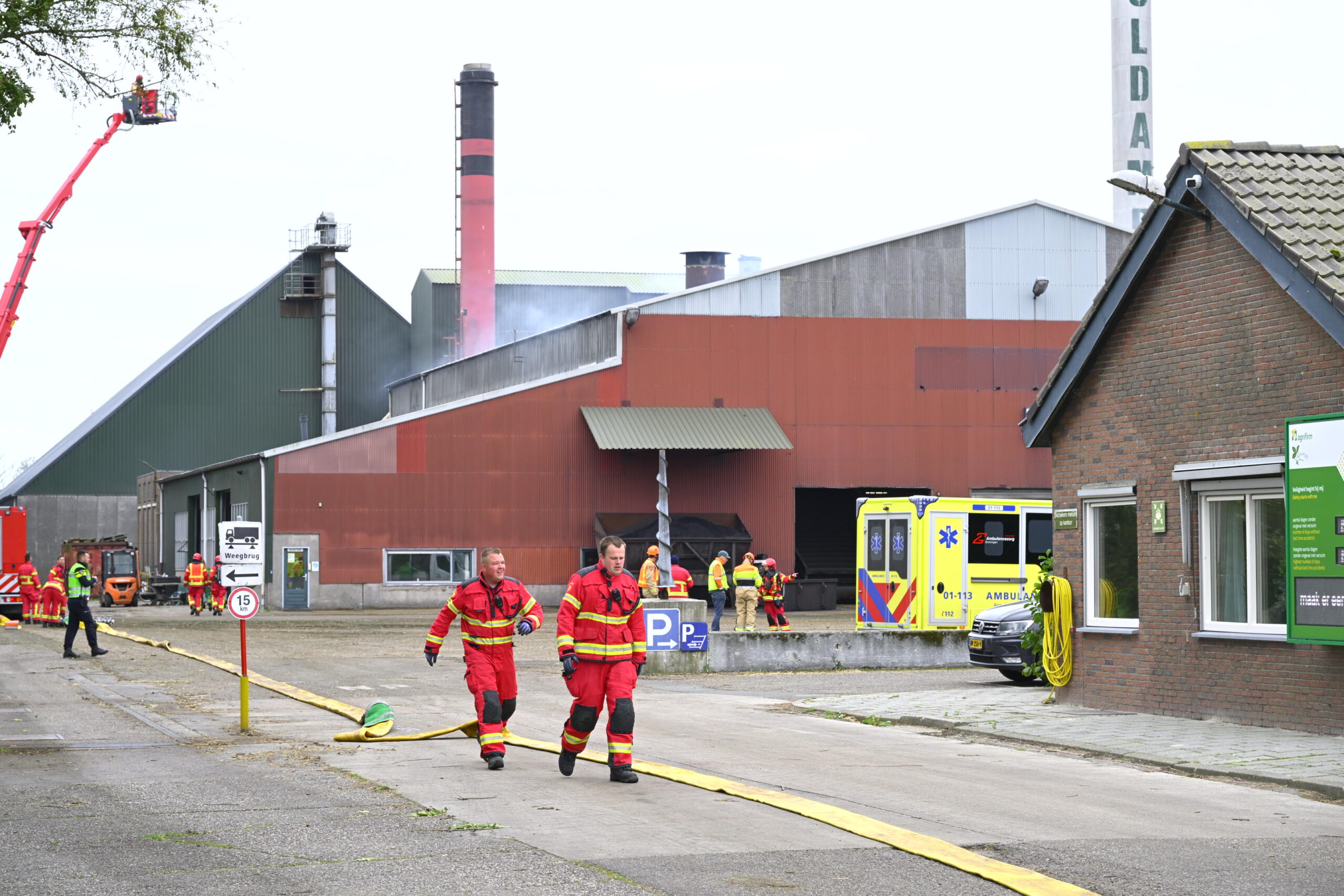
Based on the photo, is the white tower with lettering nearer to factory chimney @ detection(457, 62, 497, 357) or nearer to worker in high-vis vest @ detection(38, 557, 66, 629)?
factory chimney @ detection(457, 62, 497, 357)

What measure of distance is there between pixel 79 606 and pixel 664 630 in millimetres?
9992

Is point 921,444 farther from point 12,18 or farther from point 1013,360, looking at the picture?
point 12,18

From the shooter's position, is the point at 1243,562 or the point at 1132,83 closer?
the point at 1243,562

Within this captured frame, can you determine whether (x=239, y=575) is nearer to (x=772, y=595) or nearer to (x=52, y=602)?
(x=772, y=595)

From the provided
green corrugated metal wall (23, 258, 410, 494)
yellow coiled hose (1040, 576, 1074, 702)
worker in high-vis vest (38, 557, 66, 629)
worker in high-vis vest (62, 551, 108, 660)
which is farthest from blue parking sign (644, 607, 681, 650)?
green corrugated metal wall (23, 258, 410, 494)

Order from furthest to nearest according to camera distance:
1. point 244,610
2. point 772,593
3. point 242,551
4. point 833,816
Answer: point 772,593
point 242,551
point 244,610
point 833,816

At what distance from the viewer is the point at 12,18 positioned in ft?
45.4

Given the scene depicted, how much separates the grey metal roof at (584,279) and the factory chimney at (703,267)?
3.34 meters

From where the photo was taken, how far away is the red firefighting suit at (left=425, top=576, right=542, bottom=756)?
12445 mm

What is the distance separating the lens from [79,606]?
86.0 ft

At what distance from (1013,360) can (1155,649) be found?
116 feet

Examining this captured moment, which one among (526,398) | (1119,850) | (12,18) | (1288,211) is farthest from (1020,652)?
(526,398)

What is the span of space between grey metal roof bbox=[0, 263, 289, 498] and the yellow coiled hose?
54223 mm

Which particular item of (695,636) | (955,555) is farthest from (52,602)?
(955,555)
